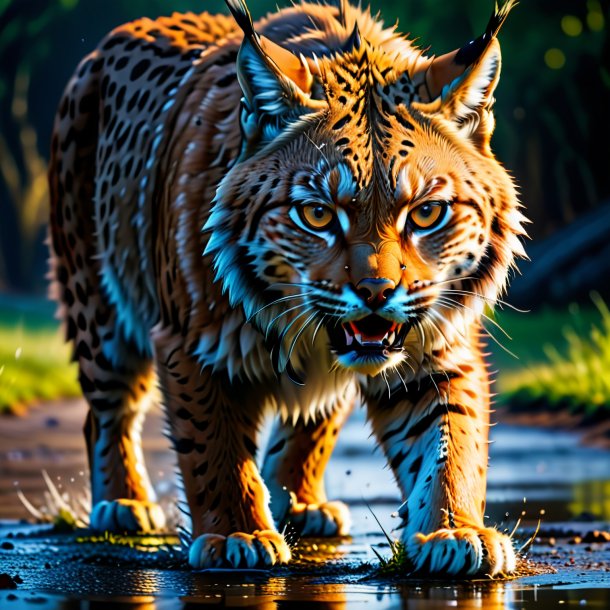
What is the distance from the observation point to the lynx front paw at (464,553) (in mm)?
5707

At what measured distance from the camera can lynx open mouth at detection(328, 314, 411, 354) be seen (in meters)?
5.68

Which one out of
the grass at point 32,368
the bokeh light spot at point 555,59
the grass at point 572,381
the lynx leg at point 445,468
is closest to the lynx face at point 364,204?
the lynx leg at point 445,468

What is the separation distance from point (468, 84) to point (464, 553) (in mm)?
1766

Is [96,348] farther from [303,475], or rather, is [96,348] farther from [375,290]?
[375,290]

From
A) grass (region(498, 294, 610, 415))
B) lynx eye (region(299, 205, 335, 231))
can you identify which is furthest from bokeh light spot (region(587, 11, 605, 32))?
lynx eye (region(299, 205, 335, 231))

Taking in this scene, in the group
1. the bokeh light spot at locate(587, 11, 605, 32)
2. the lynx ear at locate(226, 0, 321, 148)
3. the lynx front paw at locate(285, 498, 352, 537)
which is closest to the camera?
the lynx ear at locate(226, 0, 321, 148)

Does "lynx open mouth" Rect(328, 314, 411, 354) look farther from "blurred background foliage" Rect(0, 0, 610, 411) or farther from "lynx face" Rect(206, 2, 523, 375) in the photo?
"blurred background foliage" Rect(0, 0, 610, 411)

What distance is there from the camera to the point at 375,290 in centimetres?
549

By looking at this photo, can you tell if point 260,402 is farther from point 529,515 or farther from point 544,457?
point 544,457

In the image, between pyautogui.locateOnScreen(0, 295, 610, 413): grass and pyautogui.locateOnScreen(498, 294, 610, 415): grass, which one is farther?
pyautogui.locateOnScreen(0, 295, 610, 413): grass

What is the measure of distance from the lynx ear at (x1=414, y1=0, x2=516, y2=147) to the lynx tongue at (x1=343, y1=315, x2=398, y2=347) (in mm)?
886

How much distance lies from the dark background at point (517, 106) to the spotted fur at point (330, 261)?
12818 millimetres

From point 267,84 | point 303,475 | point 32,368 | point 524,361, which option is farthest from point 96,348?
point 524,361

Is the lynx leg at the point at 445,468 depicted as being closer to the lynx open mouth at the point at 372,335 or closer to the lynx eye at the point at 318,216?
the lynx open mouth at the point at 372,335
